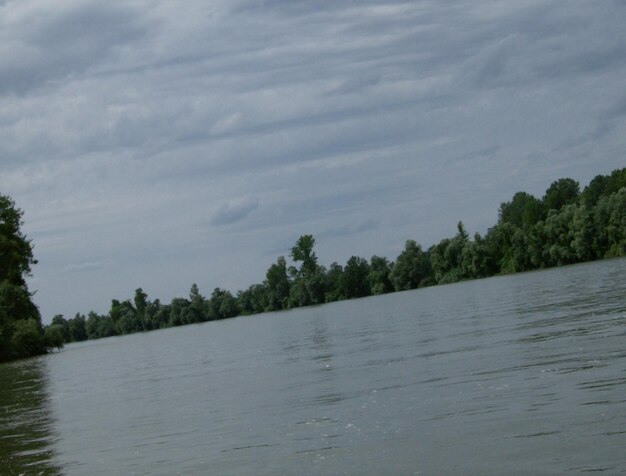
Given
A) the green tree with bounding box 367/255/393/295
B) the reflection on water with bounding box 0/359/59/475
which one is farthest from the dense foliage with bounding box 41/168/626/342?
the reflection on water with bounding box 0/359/59/475

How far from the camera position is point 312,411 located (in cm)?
1895

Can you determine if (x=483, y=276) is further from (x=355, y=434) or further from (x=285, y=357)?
(x=355, y=434)

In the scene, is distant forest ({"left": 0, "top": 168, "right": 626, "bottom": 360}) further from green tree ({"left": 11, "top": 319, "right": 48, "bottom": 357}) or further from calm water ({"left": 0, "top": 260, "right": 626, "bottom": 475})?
calm water ({"left": 0, "top": 260, "right": 626, "bottom": 475})

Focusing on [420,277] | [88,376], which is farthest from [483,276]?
[88,376]

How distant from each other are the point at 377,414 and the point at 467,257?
127 meters

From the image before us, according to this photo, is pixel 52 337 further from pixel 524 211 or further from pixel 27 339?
pixel 524 211

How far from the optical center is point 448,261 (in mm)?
147125

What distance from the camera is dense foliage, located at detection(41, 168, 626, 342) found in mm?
116125

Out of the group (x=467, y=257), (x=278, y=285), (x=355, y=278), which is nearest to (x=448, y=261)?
(x=467, y=257)

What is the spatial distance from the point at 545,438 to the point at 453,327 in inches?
991

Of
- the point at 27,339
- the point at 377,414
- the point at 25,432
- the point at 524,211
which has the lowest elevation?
the point at 377,414

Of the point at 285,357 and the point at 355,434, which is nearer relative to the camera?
the point at 355,434

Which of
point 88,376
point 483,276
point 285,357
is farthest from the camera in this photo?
point 483,276

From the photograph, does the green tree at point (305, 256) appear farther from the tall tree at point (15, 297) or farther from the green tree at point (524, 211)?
the tall tree at point (15, 297)
